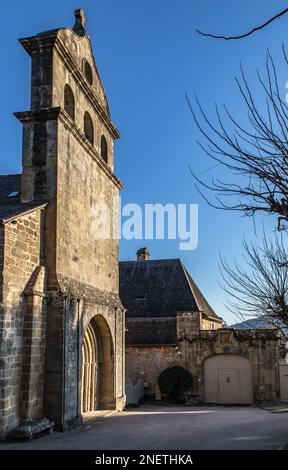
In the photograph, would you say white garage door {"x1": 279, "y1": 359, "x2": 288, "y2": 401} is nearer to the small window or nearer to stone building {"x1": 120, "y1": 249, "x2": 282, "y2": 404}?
stone building {"x1": 120, "y1": 249, "x2": 282, "y2": 404}

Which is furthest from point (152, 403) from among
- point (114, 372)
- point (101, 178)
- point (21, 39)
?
point (21, 39)

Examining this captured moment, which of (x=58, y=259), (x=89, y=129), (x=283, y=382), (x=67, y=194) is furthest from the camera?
(x=283, y=382)

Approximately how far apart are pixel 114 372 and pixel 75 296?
4228 millimetres

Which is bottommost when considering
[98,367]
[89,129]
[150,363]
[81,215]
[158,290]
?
[150,363]

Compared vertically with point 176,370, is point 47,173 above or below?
above

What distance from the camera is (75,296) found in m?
12.0

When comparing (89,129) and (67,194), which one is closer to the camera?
(67,194)

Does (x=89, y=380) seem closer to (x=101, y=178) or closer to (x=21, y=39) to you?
(x=101, y=178)

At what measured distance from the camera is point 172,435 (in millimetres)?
10078

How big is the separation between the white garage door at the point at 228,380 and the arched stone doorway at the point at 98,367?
8994 millimetres

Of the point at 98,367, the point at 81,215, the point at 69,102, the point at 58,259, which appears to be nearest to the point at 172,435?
the point at 58,259

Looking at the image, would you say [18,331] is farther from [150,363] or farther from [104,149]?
[150,363]

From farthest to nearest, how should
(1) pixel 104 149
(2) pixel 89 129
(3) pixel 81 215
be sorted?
(1) pixel 104 149
(2) pixel 89 129
(3) pixel 81 215

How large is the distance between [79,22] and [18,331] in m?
10.5
